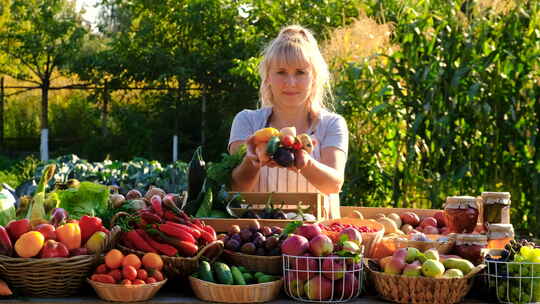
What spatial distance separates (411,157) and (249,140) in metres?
4.47

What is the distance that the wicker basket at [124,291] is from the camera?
275cm

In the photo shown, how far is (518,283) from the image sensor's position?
2842 mm

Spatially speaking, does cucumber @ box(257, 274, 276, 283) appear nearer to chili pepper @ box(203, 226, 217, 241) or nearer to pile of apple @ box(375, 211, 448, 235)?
chili pepper @ box(203, 226, 217, 241)

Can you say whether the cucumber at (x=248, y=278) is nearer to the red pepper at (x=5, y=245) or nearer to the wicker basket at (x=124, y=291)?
the wicker basket at (x=124, y=291)

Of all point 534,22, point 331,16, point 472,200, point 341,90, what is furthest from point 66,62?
point 472,200

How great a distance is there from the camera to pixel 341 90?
8.34m

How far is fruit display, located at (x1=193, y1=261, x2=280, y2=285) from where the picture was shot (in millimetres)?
2818

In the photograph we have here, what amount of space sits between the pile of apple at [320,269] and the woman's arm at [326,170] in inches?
26.6

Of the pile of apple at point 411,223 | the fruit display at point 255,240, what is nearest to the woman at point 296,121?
the pile of apple at point 411,223

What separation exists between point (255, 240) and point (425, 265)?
27.0 inches

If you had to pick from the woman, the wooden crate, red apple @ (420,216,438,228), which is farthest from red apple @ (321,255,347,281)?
red apple @ (420,216,438,228)

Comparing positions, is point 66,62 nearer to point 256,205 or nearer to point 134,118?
point 134,118

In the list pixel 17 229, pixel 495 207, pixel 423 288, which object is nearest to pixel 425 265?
pixel 423 288

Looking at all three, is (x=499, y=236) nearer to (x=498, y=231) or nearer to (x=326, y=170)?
(x=498, y=231)
